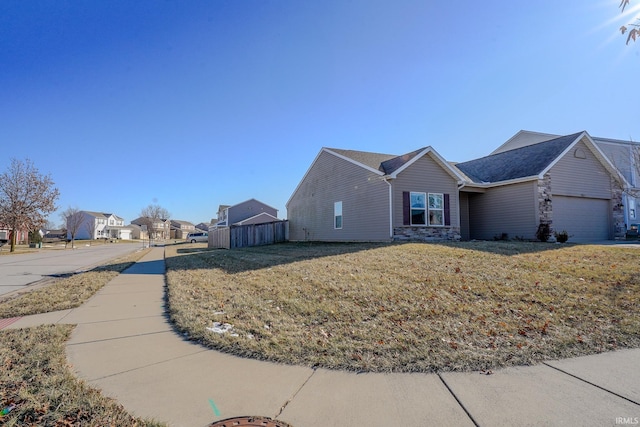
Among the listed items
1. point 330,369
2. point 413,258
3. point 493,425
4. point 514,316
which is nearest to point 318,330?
point 330,369

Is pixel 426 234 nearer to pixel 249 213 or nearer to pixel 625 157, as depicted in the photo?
pixel 625 157

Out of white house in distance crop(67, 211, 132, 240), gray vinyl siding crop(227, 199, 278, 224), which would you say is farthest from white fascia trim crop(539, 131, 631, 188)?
white house in distance crop(67, 211, 132, 240)

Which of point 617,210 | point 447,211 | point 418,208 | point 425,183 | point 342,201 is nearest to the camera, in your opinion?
point 418,208

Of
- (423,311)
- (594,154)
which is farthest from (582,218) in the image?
(423,311)

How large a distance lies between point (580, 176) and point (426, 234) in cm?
836

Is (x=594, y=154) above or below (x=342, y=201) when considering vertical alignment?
above

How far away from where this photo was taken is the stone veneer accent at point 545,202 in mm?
14242

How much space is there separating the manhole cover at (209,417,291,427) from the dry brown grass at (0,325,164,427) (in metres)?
0.48

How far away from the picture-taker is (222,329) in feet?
14.9

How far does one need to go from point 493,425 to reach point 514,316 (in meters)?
2.84

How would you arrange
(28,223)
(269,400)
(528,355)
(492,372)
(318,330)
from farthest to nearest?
(28,223) → (318,330) → (528,355) → (492,372) → (269,400)

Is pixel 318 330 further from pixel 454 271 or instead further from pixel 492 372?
pixel 454 271

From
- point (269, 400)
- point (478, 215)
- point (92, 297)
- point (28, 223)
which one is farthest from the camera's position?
point (28, 223)

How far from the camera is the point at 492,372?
3.22 meters
